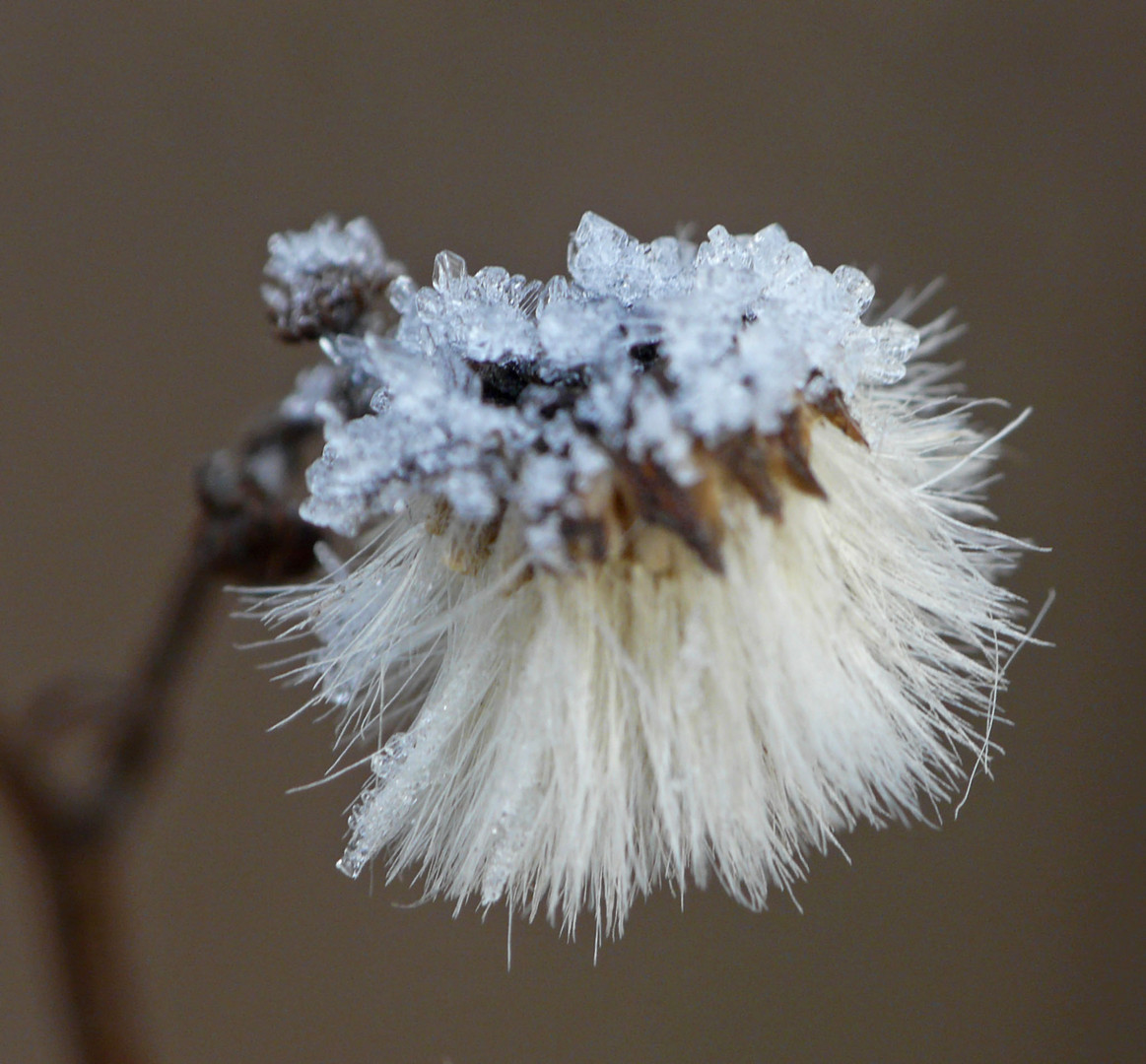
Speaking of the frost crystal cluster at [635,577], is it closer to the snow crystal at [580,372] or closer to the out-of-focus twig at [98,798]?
the snow crystal at [580,372]

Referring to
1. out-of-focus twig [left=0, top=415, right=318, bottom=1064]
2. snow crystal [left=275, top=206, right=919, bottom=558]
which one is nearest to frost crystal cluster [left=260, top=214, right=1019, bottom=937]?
snow crystal [left=275, top=206, right=919, bottom=558]

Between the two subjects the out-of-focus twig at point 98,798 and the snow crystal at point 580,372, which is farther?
the out-of-focus twig at point 98,798

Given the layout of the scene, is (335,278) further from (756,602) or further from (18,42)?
(18,42)

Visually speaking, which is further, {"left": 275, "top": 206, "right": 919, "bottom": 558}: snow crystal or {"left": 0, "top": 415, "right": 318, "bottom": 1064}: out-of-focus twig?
{"left": 0, "top": 415, "right": 318, "bottom": 1064}: out-of-focus twig

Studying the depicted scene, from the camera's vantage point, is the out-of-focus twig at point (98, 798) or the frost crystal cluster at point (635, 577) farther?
the out-of-focus twig at point (98, 798)

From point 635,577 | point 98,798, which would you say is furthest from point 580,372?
point 98,798

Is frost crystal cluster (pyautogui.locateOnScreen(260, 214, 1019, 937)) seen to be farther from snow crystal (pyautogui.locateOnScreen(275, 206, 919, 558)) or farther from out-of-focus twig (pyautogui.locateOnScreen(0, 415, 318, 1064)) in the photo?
out-of-focus twig (pyautogui.locateOnScreen(0, 415, 318, 1064))

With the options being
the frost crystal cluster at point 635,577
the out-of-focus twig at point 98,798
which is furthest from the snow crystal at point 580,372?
the out-of-focus twig at point 98,798

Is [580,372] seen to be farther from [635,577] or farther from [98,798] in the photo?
[98,798]
